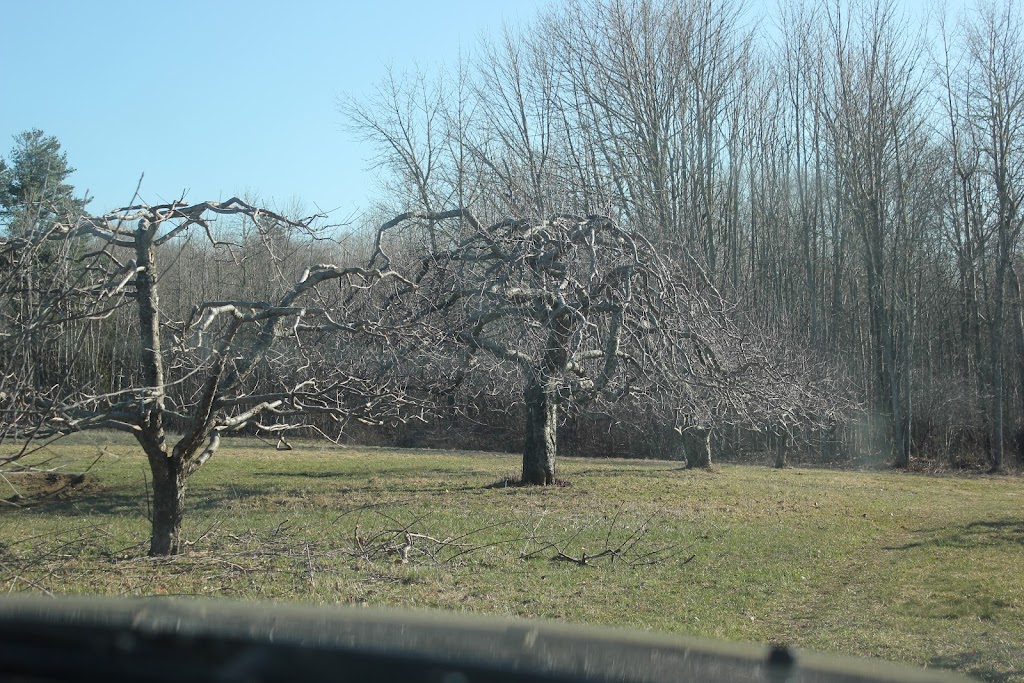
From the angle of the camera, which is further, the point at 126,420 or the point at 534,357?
the point at 534,357

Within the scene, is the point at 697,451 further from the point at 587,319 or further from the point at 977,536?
the point at 587,319

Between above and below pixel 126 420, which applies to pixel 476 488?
below

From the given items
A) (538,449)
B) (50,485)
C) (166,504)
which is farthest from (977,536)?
(50,485)

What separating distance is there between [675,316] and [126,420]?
8.77 m

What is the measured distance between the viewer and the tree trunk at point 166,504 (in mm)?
9133

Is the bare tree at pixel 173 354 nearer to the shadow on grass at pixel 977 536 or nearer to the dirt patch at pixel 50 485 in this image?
the dirt patch at pixel 50 485

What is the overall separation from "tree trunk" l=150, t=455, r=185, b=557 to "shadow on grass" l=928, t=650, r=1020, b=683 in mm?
7092

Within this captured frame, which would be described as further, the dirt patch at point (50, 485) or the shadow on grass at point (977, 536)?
the dirt patch at point (50, 485)

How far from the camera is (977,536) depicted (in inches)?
539

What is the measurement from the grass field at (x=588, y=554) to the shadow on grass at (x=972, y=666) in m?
0.03

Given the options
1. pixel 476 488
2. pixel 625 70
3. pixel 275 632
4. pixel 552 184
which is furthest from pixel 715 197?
pixel 275 632

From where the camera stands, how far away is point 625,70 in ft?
85.2

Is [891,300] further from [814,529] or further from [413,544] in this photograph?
[413,544]

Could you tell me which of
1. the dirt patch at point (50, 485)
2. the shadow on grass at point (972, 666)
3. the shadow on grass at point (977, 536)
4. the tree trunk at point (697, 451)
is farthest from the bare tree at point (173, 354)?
the tree trunk at point (697, 451)
